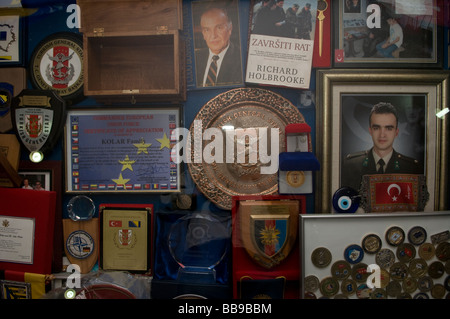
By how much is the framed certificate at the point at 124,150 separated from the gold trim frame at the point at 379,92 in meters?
0.67

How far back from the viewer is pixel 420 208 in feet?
3.87

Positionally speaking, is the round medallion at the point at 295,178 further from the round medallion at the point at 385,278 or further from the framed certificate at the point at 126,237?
the framed certificate at the point at 126,237

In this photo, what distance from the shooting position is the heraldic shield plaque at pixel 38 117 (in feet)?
3.95

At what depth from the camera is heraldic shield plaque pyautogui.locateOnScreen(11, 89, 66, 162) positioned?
1.21 m

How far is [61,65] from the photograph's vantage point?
1233mm

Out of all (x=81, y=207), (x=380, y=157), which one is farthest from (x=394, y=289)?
(x=81, y=207)

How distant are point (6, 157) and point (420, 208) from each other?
1.92m

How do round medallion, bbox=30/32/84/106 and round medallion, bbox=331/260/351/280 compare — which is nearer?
round medallion, bbox=331/260/351/280

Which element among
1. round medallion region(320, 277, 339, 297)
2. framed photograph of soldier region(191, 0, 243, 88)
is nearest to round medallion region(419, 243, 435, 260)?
round medallion region(320, 277, 339, 297)

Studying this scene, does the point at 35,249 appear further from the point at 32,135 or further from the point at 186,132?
the point at 186,132

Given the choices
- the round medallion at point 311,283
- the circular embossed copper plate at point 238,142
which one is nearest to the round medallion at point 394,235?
the round medallion at point 311,283

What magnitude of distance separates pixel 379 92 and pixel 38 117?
1564mm

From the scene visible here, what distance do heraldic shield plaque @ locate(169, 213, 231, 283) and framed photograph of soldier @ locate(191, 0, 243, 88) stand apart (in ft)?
2.10

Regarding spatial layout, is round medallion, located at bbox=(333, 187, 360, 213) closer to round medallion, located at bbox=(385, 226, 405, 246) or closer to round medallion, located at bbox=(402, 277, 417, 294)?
round medallion, located at bbox=(385, 226, 405, 246)
